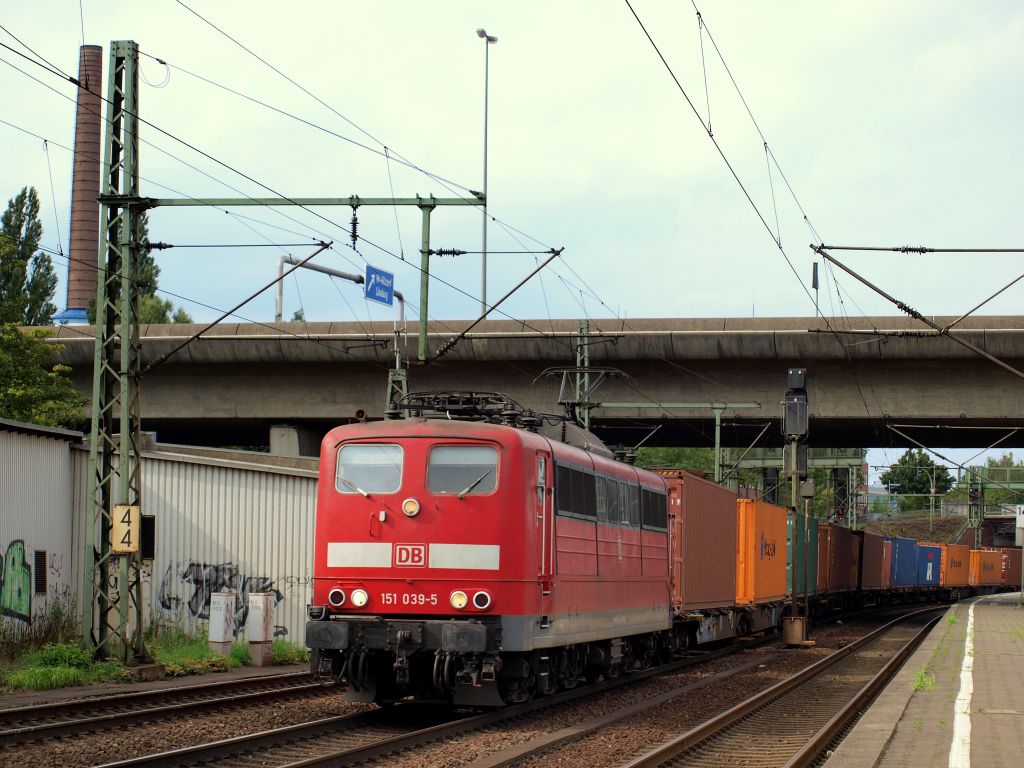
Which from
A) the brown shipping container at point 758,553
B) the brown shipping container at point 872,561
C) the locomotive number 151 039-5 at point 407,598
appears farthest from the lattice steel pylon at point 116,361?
the brown shipping container at point 872,561

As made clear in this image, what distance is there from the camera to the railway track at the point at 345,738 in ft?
36.4

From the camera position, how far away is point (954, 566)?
73500 millimetres

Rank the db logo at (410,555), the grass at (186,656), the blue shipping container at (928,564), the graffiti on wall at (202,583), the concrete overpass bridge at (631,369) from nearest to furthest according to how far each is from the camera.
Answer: the db logo at (410,555), the grass at (186,656), the graffiti on wall at (202,583), the concrete overpass bridge at (631,369), the blue shipping container at (928,564)

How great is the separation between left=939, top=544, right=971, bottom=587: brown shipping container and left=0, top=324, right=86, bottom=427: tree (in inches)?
1974

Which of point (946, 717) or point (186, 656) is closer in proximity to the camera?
point (946, 717)

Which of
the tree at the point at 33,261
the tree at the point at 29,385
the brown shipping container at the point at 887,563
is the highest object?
the tree at the point at 33,261

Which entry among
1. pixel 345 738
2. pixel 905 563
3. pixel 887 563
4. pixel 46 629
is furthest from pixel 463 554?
pixel 905 563

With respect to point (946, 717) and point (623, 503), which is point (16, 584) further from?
point (946, 717)

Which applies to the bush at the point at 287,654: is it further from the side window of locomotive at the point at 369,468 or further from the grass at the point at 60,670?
the side window of locomotive at the point at 369,468

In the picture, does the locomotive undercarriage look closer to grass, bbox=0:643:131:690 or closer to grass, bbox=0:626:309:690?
grass, bbox=0:643:131:690

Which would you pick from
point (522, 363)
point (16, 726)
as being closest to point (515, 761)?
point (16, 726)

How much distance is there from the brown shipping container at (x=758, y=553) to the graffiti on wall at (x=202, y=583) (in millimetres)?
9702

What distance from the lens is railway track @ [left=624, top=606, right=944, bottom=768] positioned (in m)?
12.3

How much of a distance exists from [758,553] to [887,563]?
30.3 meters
